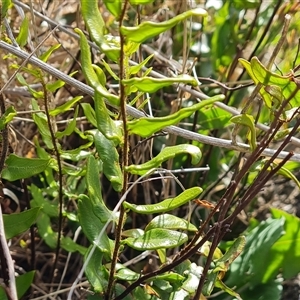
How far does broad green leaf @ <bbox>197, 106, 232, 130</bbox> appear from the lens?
0.99m

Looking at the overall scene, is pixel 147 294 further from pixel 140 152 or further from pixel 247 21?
pixel 247 21

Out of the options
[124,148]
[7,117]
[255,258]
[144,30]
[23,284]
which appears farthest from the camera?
[255,258]

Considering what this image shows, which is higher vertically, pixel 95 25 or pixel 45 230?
pixel 95 25

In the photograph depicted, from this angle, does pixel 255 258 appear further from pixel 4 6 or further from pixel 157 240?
pixel 4 6

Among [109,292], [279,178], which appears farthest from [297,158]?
[279,178]

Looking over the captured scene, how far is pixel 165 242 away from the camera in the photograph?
0.62m

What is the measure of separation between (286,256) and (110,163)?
467 mm

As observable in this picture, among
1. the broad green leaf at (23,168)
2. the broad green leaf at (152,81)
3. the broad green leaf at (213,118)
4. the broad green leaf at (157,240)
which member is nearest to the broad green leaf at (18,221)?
the broad green leaf at (23,168)

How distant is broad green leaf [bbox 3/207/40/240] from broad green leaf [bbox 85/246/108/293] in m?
0.11

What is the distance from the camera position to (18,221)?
0.73m

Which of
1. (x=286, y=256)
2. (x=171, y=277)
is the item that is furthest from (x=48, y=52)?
(x=286, y=256)

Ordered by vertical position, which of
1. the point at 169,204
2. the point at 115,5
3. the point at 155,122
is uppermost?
the point at 115,5

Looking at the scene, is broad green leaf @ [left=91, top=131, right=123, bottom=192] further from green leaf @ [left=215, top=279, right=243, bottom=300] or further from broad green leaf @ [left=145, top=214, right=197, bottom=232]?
green leaf @ [left=215, top=279, right=243, bottom=300]

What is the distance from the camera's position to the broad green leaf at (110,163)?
0.60m
